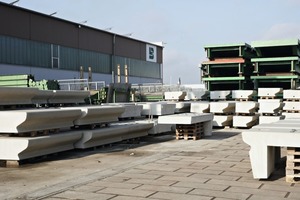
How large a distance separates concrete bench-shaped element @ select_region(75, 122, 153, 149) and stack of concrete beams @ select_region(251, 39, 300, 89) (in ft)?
26.1

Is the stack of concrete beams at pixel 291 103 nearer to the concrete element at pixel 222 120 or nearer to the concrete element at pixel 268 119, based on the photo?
the concrete element at pixel 268 119

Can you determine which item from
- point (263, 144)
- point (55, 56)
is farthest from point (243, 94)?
point (55, 56)

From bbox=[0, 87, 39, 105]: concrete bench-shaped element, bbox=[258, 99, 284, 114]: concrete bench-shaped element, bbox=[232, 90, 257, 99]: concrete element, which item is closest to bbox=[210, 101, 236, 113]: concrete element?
bbox=[258, 99, 284, 114]: concrete bench-shaped element

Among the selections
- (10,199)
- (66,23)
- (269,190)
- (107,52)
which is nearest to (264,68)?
(269,190)

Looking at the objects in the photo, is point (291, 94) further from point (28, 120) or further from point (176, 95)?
point (28, 120)

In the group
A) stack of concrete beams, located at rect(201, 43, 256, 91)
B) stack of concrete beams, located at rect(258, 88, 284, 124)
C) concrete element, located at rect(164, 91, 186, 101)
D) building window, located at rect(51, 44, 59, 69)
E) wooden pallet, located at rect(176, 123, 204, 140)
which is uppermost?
building window, located at rect(51, 44, 59, 69)

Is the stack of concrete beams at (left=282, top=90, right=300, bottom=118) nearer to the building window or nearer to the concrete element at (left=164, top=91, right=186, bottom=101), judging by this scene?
the concrete element at (left=164, top=91, right=186, bottom=101)

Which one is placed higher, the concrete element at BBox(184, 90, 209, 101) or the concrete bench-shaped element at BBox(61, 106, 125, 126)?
the concrete element at BBox(184, 90, 209, 101)

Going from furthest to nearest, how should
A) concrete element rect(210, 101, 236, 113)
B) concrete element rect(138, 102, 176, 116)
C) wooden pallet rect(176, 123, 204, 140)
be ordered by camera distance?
concrete element rect(210, 101, 236, 113) → concrete element rect(138, 102, 176, 116) → wooden pallet rect(176, 123, 204, 140)

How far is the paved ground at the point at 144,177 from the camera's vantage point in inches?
203

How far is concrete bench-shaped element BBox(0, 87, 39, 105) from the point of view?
8.41 metres

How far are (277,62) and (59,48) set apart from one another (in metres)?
18.6

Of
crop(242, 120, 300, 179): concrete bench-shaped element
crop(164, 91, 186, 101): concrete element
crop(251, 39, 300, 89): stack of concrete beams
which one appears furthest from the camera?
crop(251, 39, 300, 89): stack of concrete beams

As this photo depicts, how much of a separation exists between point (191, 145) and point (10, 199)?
240 inches
